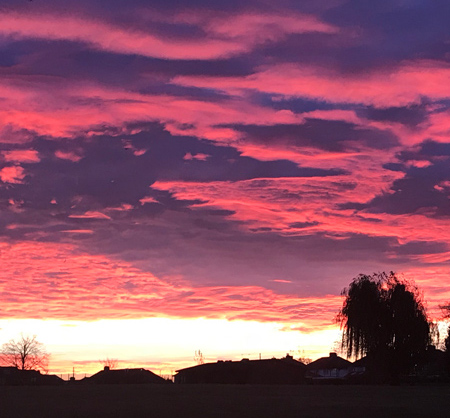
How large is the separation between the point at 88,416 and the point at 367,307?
49.2m

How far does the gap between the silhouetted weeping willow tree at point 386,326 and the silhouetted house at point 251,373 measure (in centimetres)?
3795

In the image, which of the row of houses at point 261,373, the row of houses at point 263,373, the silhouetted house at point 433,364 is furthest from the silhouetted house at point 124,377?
the silhouetted house at point 433,364

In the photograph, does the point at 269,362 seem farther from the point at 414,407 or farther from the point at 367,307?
the point at 414,407

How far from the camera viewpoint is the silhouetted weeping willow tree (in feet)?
229

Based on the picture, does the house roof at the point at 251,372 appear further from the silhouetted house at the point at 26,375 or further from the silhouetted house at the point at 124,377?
the silhouetted house at the point at 26,375

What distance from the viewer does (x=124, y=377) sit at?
12500cm

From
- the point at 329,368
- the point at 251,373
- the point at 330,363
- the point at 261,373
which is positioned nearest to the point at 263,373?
the point at 261,373

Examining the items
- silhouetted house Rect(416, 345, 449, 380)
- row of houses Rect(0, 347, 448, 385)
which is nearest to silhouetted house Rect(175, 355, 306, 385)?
row of houses Rect(0, 347, 448, 385)

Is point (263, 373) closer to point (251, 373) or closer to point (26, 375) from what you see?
point (251, 373)

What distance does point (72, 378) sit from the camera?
118125 mm

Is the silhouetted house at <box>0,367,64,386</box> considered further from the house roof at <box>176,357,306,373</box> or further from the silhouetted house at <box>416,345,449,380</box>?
the silhouetted house at <box>416,345,449,380</box>

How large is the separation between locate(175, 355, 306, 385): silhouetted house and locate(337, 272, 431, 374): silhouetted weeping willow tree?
37955mm

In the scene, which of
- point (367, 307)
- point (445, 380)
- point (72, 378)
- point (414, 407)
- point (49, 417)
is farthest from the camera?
point (72, 378)

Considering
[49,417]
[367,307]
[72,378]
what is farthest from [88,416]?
[72,378]
